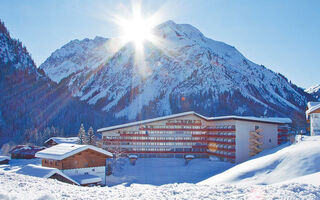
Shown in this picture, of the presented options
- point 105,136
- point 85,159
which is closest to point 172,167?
point 105,136

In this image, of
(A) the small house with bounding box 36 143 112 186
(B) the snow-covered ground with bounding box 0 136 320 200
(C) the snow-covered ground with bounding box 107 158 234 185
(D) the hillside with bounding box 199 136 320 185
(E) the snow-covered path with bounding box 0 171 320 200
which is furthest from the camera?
(C) the snow-covered ground with bounding box 107 158 234 185

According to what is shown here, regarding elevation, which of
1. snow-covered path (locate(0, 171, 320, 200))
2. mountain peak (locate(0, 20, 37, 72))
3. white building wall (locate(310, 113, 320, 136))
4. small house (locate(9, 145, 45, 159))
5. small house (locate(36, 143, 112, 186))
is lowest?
small house (locate(9, 145, 45, 159))

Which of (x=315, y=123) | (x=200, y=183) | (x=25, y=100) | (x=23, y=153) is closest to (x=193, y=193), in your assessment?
(x=200, y=183)

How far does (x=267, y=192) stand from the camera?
482 inches

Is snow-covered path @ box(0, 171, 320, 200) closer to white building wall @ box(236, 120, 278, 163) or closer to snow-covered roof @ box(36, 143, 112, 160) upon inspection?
snow-covered roof @ box(36, 143, 112, 160)

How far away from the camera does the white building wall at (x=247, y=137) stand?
47.0 meters

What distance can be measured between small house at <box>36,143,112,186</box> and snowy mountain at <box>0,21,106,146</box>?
79.3 m

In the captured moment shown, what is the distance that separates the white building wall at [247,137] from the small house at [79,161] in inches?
971

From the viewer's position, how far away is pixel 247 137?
47656 mm

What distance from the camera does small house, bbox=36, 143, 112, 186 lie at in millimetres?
27734

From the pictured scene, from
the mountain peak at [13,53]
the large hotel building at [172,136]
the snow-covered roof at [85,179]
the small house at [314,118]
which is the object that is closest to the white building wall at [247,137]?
the large hotel building at [172,136]

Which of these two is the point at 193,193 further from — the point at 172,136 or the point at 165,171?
the point at 172,136

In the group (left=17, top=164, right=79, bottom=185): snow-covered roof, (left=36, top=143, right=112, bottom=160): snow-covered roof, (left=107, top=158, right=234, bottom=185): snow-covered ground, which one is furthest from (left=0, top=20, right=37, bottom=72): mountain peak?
(left=17, top=164, right=79, bottom=185): snow-covered roof

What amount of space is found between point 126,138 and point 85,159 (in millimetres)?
24756
